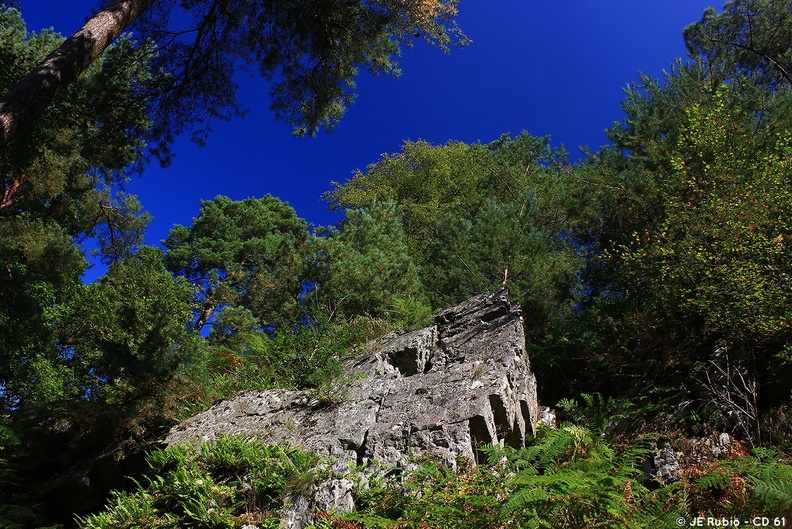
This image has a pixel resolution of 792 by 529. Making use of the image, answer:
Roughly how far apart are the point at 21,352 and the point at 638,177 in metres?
14.4

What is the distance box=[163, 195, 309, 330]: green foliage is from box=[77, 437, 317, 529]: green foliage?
6334 millimetres

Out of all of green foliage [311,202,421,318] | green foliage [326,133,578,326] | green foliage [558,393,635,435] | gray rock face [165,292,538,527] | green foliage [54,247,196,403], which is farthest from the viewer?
green foliage [311,202,421,318]

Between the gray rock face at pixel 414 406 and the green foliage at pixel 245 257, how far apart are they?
478cm

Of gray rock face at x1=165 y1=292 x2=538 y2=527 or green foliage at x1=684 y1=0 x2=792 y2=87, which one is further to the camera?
green foliage at x1=684 y1=0 x2=792 y2=87

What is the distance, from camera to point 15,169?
857 cm

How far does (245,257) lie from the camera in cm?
1953

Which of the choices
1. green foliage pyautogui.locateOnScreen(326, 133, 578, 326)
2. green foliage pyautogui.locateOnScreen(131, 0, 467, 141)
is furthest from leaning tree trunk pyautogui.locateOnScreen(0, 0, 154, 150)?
green foliage pyautogui.locateOnScreen(326, 133, 578, 326)

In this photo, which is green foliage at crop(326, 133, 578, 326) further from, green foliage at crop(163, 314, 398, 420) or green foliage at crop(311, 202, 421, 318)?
green foliage at crop(163, 314, 398, 420)

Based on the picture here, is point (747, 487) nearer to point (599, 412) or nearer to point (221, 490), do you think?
point (599, 412)

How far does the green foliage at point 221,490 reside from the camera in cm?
512

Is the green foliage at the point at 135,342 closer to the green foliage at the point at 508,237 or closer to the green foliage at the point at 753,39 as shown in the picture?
the green foliage at the point at 508,237

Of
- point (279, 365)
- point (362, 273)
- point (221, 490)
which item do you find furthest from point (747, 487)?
point (362, 273)

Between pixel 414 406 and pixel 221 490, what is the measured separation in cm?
238

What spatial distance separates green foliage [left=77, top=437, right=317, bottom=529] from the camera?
5.12 meters
